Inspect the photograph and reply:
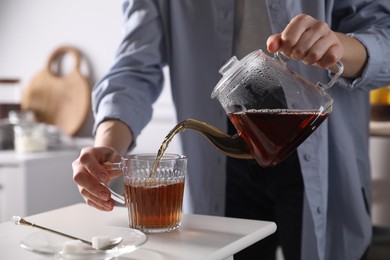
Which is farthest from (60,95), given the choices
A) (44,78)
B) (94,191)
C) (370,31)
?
(94,191)

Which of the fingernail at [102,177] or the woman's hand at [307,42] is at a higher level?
the woman's hand at [307,42]

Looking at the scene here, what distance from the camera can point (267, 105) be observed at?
0.87 meters

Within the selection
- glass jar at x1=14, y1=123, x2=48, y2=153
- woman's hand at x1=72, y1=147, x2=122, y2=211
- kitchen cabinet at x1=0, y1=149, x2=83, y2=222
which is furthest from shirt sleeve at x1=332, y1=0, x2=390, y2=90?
glass jar at x1=14, y1=123, x2=48, y2=153

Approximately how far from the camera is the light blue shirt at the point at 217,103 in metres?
1.19

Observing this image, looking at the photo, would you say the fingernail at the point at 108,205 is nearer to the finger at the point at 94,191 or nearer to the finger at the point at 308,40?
the finger at the point at 94,191

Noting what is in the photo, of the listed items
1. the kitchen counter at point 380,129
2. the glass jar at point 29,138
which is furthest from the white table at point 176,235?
the glass jar at point 29,138

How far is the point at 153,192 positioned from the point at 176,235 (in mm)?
64

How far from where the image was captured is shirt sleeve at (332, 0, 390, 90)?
3.74 ft

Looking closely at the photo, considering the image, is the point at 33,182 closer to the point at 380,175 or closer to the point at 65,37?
the point at 65,37

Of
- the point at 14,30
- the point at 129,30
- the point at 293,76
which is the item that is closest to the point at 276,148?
the point at 293,76

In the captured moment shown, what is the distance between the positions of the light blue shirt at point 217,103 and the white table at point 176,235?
0.82 ft

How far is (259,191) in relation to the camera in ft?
4.25

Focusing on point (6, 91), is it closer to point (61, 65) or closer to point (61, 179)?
point (61, 65)

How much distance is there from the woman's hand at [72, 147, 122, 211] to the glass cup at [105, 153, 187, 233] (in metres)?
0.04
